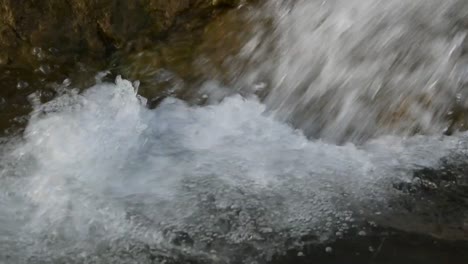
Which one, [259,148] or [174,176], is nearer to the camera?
[174,176]

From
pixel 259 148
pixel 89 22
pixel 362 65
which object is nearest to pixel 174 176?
pixel 259 148

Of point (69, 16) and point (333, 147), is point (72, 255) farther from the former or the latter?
point (69, 16)

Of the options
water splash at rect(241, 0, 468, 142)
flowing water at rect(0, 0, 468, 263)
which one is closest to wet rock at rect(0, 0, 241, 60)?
flowing water at rect(0, 0, 468, 263)

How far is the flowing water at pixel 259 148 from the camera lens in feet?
10.5

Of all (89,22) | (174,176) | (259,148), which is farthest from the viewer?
(89,22)

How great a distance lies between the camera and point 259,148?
151 inches

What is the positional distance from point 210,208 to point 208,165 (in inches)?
16.9

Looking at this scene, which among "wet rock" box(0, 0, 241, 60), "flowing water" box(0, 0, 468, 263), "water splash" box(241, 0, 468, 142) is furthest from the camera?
"wet rock" box(0, 0, 241, 60)

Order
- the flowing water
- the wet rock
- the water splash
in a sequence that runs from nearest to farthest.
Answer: the flowing water < the water splash < the wet rock

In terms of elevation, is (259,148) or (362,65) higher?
(362,65)

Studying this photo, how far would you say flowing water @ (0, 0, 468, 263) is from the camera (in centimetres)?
321

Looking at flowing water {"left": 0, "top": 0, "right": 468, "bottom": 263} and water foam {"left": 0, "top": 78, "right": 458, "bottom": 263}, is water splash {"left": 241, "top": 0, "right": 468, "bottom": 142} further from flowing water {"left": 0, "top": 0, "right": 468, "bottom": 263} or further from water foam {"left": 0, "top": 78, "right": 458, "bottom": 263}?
water foam {"left": 0, "top": 78, "right": 458, "bottom": 263}

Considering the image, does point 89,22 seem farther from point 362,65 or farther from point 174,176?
point 362,65

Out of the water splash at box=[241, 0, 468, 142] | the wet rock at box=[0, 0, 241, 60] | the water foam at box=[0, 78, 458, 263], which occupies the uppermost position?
the water splash at box=[241, 0, 468, 142]
